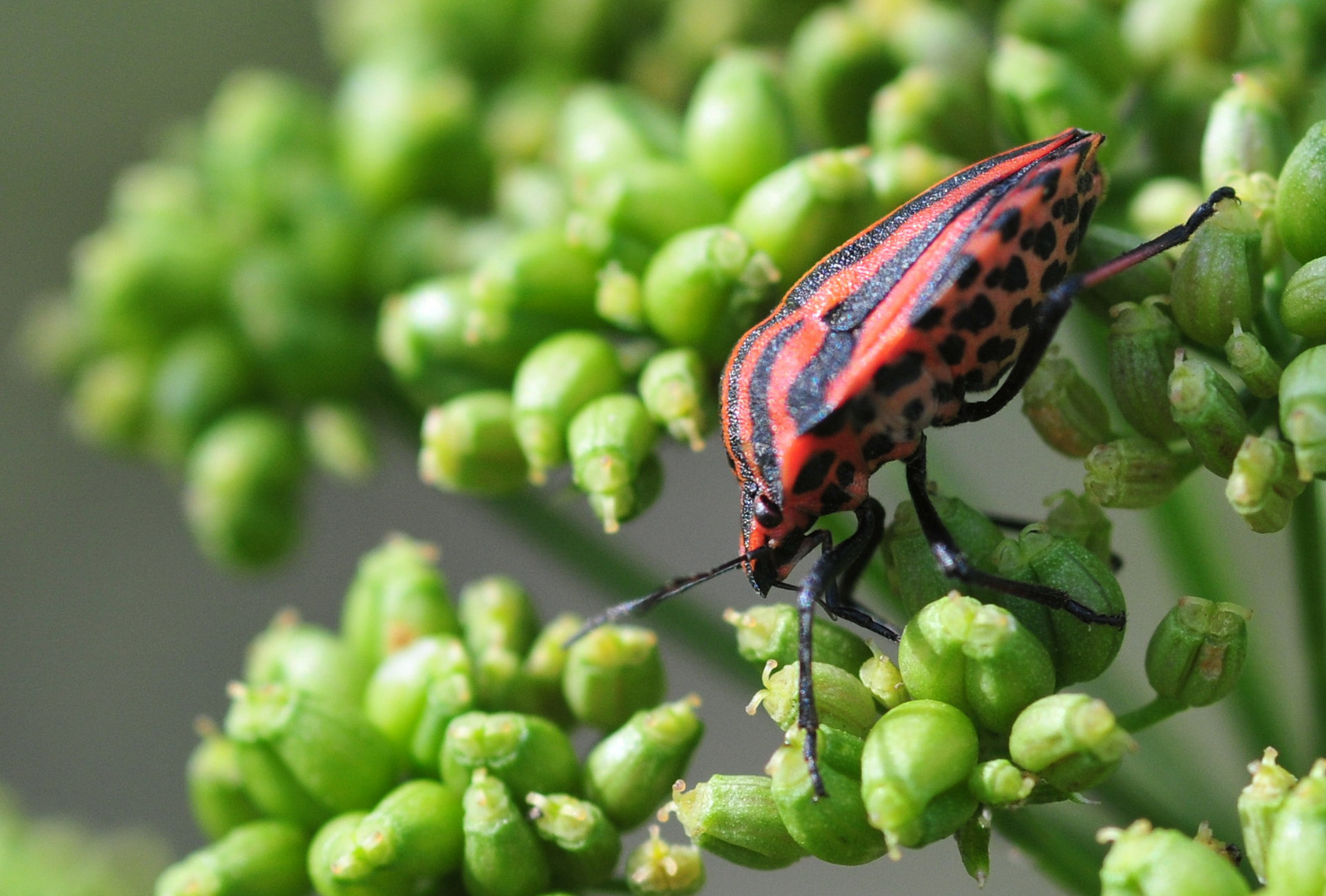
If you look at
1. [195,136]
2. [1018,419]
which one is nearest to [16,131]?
[195,136]

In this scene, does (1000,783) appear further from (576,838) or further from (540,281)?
(540,281)

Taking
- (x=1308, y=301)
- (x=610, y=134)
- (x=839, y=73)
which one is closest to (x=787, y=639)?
(x=1308, y=301)

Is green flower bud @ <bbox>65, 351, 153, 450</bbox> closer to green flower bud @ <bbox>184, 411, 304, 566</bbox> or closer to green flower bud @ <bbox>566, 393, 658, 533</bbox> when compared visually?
green flower bud @ <bbox>184, 411, 304, 566</bbox>

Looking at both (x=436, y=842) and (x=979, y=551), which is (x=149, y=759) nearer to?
(x=436, y=842)

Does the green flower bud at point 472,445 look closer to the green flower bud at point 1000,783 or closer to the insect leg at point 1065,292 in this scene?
the insect leg at point 1065,292

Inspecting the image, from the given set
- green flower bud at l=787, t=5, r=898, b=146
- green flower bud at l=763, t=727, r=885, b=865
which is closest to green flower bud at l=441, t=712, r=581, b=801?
green flower bud at l=763, t=727, r=885, b=865

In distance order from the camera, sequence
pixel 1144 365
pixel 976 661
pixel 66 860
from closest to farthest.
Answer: pixel 976 661 → pixel 1144 365 → pixel 66 860
